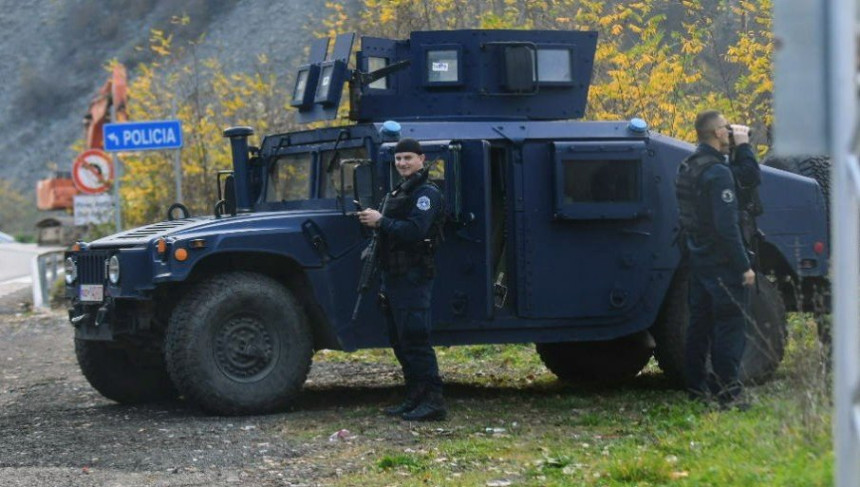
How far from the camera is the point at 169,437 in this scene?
8977 millimetres

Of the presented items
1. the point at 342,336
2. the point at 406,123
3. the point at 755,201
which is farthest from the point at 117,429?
the point at 755,201

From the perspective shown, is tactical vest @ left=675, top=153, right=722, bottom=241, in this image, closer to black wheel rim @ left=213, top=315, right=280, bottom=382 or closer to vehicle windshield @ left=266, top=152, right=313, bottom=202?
black wheel rim @ left=213, top=315, right=280, bottom=382

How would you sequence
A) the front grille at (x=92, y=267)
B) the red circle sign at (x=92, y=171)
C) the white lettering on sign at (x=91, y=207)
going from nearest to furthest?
the front grille at (x=92, y=267), the red circle sign at (x=92, y=171), the white lettering on sign at (x=91, y=207)

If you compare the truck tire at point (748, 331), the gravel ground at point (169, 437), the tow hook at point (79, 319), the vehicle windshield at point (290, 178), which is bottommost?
the gravel ground at point (169, 437)

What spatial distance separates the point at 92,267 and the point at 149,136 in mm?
9182

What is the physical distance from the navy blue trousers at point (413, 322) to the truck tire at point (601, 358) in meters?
2.35

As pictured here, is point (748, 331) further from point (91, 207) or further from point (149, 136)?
point (91, 207)

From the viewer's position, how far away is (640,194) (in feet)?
33.7

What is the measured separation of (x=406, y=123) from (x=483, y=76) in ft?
3.07

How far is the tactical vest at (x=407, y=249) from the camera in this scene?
9.20 metres

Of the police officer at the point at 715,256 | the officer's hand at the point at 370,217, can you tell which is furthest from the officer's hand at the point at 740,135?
the officer's hand at the point at 370,217

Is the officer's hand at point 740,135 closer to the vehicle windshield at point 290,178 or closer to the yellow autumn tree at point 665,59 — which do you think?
the vehicle windshield at point 290,178

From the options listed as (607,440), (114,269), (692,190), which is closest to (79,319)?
(114,269)

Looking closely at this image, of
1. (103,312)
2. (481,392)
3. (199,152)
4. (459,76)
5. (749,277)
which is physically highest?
(459,76)
